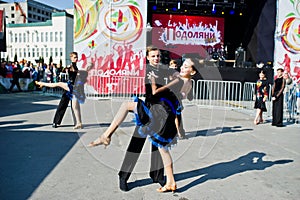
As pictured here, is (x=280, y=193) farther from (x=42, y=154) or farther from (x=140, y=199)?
(x=42, y=154)

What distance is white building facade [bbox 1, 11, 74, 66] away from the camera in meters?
56.8

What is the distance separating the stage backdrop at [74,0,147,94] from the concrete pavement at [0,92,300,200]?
630cm

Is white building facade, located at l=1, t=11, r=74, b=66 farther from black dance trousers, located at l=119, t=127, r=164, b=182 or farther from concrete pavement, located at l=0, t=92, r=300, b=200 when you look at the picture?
black dance trousers, located at l=119, t=127, r=164, b=182

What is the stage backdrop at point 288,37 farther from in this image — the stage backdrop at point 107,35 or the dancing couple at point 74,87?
the dancing couple at point 74,87

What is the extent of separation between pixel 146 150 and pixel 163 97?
7.83ft

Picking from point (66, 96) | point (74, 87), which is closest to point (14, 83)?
point (66, 96)

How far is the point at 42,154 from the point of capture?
5.08 metres

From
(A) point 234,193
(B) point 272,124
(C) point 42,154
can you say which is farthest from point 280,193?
(B) point 272,124

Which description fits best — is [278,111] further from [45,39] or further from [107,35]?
[45,39]

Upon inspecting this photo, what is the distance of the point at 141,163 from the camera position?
482cm

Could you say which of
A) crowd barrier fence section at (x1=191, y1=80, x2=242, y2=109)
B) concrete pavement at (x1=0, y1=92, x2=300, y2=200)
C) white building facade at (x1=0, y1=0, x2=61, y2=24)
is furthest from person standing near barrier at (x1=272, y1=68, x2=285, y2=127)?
white building facade at (x1=0, y1=0, x2=61, y2=24)

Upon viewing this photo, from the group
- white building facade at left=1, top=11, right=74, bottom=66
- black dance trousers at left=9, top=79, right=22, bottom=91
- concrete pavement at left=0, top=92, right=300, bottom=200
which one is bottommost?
concrete pavement at left=0, top=92, right=300, bottom=200

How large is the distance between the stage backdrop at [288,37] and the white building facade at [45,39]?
46.5 m

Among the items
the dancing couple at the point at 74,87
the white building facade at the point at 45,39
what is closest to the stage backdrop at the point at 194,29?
the dancing couple at the point at 74,87
